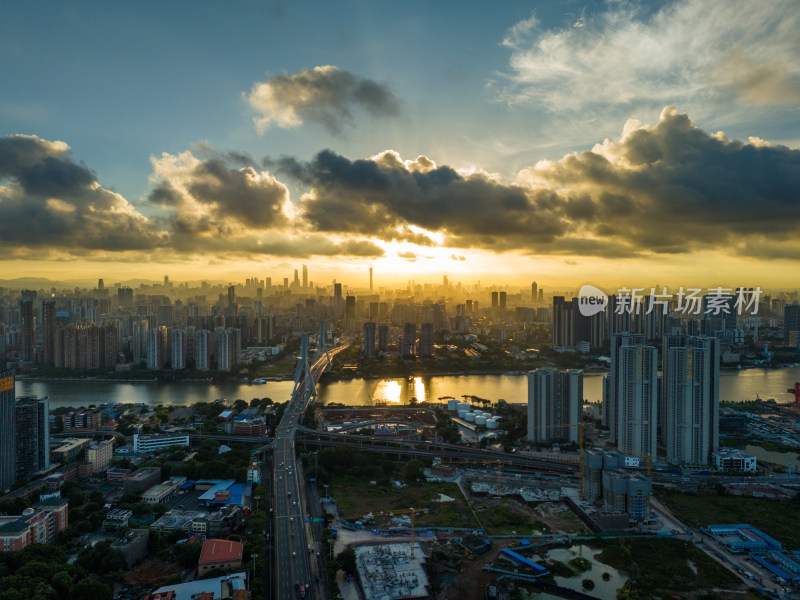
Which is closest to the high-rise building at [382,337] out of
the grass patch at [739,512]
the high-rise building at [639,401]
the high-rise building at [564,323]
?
the high-rise building at [564,323]

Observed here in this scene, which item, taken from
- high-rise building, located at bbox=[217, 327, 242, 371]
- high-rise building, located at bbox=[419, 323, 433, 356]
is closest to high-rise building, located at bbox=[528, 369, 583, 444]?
high-rise building, located at bbox=[419, 323, 433, 356]

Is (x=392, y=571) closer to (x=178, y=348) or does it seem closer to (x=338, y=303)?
(x=178, y=348)

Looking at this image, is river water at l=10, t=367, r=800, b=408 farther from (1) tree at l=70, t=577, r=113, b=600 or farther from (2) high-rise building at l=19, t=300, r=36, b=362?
(1) tree at l=70, t=577, r=113, b=600

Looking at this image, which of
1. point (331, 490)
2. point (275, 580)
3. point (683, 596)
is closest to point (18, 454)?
point (331, 490)

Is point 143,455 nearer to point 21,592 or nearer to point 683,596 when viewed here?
point 21,592

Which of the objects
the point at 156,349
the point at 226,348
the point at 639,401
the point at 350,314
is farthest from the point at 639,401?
the point at 350,314
